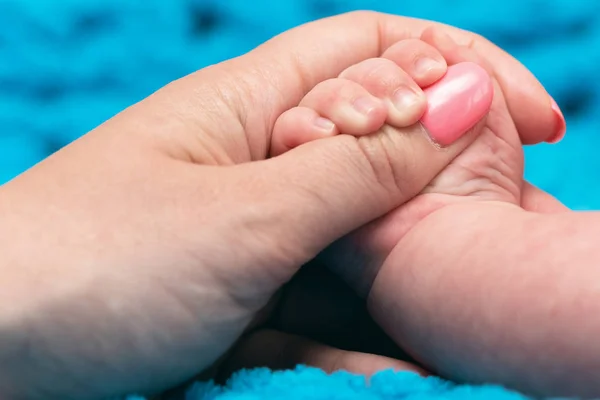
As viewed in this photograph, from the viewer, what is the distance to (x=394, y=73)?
676 millimetres

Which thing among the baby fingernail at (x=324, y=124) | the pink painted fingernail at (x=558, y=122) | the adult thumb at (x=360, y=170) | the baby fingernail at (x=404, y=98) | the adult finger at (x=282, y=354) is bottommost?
the adult finger at (x=282, y=354)

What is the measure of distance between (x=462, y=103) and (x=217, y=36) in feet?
2.13

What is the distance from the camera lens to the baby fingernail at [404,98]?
655 millimetres

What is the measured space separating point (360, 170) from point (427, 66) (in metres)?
0.14

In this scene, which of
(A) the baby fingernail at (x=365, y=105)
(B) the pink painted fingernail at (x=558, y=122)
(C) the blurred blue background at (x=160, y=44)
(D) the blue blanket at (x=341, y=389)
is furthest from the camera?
(C) the blurred blue background at (x=160, y=44)

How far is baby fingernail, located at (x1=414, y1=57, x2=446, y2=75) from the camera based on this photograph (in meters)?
0.69

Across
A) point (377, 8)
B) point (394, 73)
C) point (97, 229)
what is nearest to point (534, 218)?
point (394, 73)

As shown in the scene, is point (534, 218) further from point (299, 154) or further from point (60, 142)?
point (60, 142)

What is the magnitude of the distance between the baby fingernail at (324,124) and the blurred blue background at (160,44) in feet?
1.95

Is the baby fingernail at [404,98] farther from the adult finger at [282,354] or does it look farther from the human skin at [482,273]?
the adult finger at [282,354]

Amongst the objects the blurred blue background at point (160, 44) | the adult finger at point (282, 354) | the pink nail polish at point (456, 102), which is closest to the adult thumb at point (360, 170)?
the pink nail polish at point (456, 102)

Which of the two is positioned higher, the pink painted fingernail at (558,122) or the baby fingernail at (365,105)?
the pink painted fingernail at (558,122)

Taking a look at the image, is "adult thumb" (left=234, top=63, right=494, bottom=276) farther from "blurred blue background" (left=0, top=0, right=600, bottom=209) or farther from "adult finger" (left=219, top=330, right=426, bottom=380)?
"blurred blue background" (left=0, top=0, right=600, bottom=209)

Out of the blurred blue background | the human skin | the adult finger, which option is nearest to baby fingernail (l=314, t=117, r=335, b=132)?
the human skin
